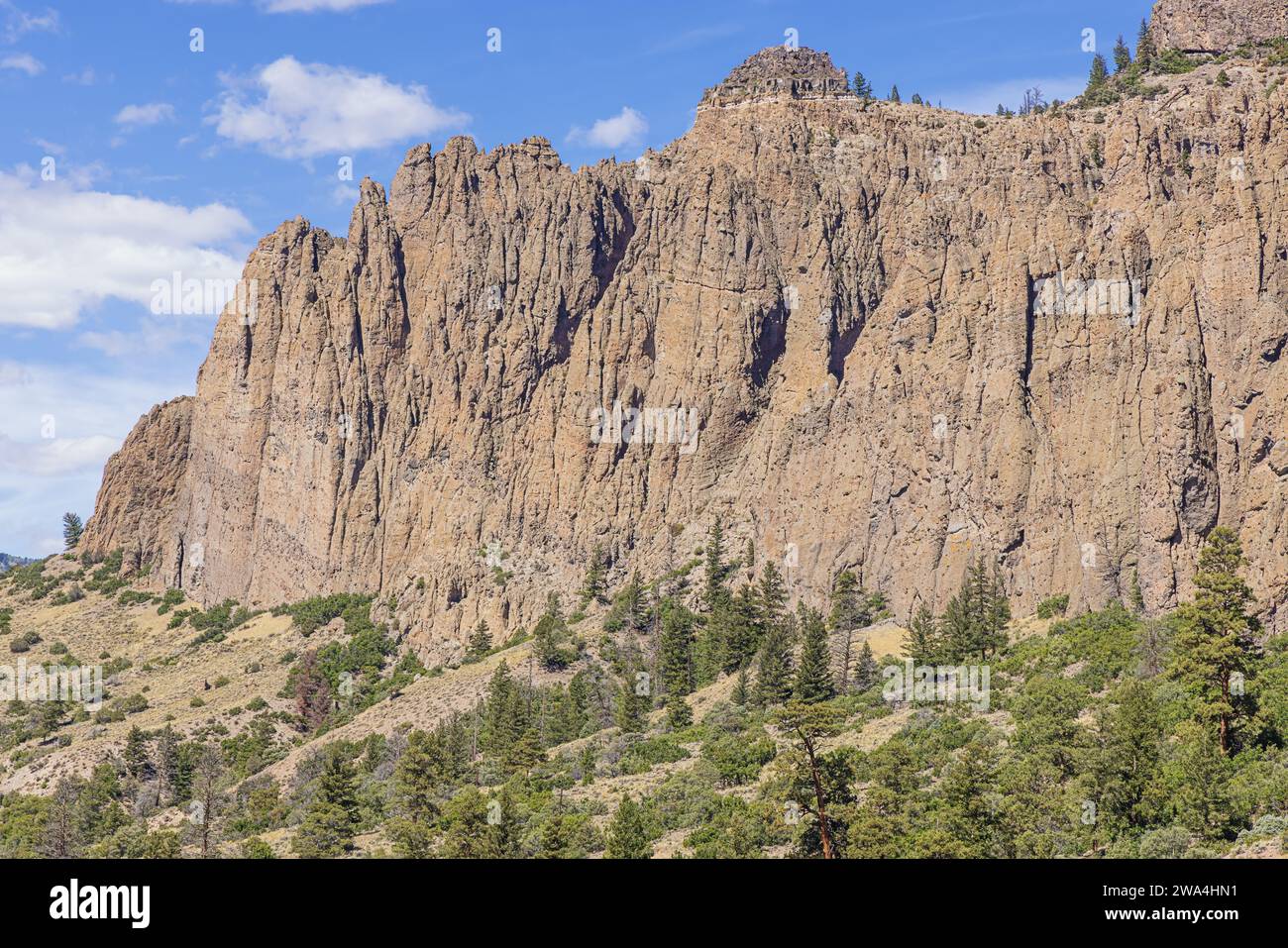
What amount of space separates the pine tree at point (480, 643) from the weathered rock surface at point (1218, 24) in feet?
276

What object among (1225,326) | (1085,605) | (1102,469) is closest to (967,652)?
(1085,605)

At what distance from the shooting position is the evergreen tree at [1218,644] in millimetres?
58219

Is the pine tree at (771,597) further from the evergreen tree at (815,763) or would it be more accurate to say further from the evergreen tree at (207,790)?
the evergreen tree at (815,763)

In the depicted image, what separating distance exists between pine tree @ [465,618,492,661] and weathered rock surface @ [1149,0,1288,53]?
8415 cm

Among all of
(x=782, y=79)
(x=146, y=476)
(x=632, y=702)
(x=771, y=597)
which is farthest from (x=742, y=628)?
(x=146, y=476)

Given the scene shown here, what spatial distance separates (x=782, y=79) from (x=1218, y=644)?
93660mm

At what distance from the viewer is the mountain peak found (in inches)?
5394

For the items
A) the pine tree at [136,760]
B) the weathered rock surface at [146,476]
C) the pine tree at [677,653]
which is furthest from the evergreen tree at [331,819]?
the weathered rock surface at [146,476]

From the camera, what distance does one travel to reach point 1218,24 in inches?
5413

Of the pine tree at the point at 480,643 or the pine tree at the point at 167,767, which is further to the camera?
the pine tree at the point at 480,643

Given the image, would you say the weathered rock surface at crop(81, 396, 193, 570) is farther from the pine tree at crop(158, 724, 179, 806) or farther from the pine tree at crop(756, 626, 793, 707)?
the pine tree at crop(756, 626, 793, 707)

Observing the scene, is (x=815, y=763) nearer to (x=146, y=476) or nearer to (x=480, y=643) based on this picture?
(x=480, y=643)

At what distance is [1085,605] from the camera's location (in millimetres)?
91375
